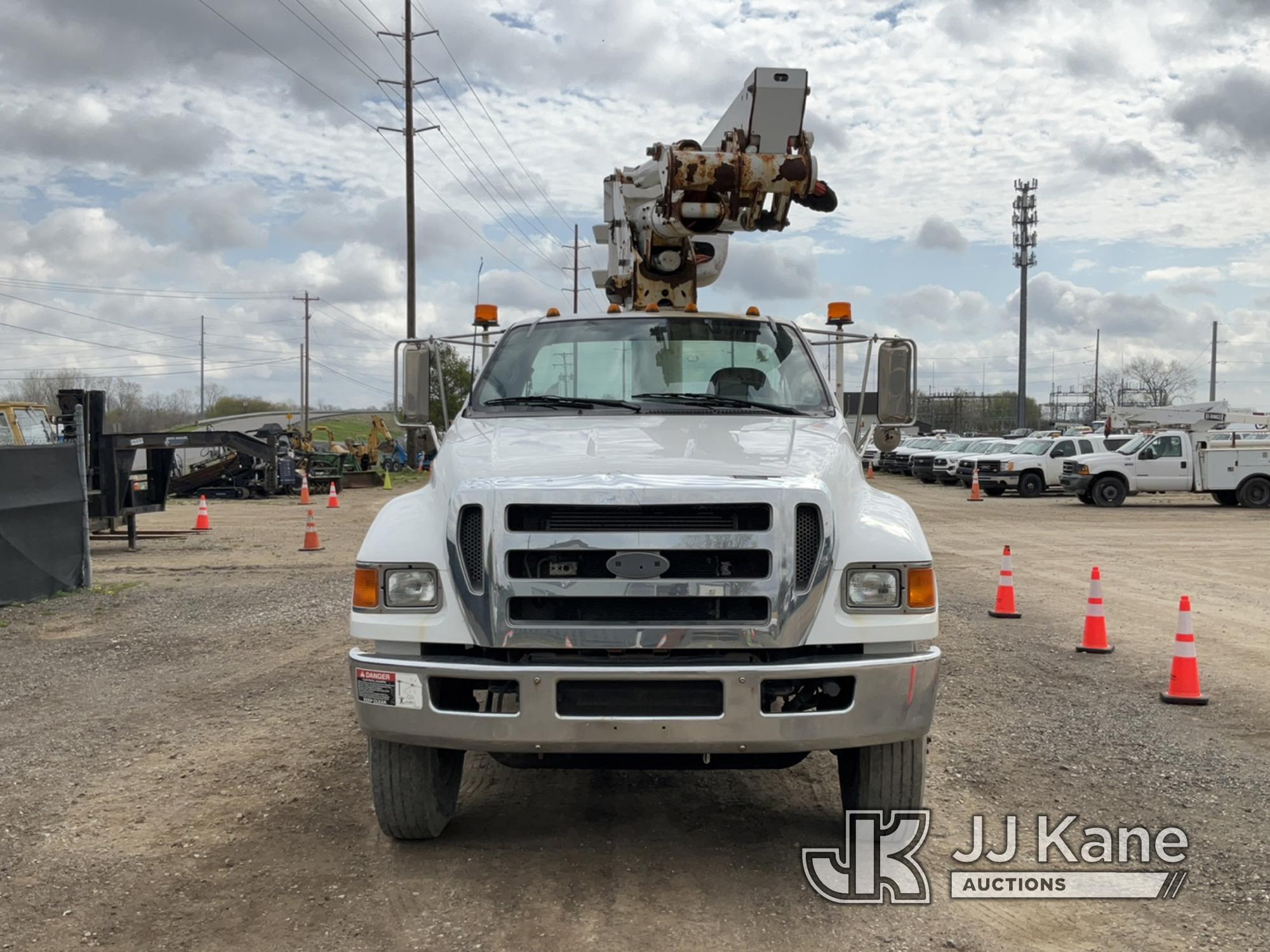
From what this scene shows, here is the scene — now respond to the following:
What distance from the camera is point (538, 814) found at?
16.0 feet

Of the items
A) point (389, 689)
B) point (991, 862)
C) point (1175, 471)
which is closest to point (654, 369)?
point (389, 689)

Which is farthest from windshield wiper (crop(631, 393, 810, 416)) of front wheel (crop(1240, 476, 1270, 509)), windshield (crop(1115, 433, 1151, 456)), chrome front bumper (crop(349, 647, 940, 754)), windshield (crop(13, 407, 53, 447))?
front wheel (crop(1240, 476, 1270, 509))

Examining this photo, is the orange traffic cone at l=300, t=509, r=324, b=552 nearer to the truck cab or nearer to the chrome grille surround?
the truck cab

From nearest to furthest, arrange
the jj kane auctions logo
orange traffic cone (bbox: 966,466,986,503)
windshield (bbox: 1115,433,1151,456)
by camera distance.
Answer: the jj kane auctions logo → windshield (bbox: 1115,433,1151,456) → orange traffic cone (bbox: 966,466,986,503)

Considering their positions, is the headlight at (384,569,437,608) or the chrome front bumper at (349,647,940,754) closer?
the chrome front bumper at (349,647,940,754)

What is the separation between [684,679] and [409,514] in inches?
Result: 52.8

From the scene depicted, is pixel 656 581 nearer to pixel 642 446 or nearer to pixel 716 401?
pixel 642 446

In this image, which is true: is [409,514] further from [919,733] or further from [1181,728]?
[1181,728]

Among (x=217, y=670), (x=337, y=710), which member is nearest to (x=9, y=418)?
(x=217, y=670)

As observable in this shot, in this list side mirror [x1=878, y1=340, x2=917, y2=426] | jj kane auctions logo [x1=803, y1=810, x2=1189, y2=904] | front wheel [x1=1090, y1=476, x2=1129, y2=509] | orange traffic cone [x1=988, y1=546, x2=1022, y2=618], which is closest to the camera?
jj kane auctions logo [x1=803, y1=810, x2=1189, y2=904]

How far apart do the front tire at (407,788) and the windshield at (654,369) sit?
175 cm

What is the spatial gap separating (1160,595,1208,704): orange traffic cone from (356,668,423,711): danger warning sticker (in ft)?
17.2

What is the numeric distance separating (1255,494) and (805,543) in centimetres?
2675

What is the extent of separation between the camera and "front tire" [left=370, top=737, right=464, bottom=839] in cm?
425
